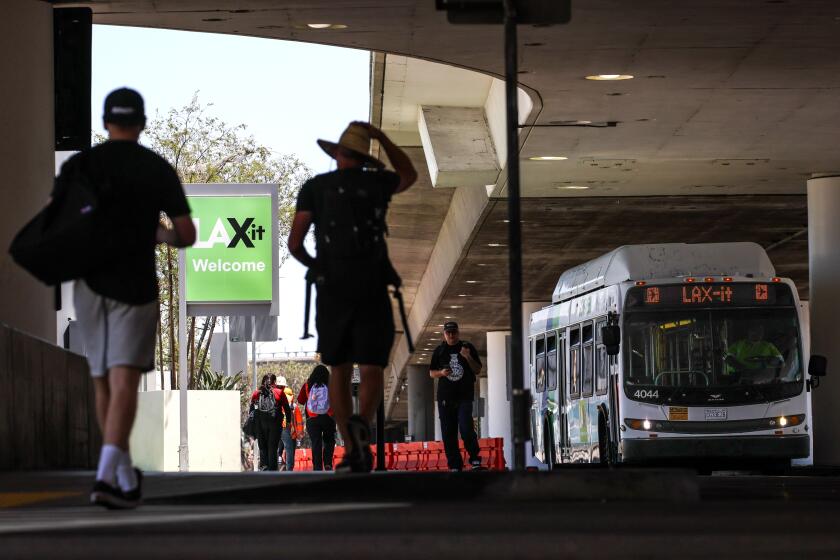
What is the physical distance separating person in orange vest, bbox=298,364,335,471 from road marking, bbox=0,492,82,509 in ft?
48.6

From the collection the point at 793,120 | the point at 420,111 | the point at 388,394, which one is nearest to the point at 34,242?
the point at 793,120

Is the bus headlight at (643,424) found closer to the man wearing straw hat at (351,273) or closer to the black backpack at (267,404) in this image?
the black backpack at (267,404)

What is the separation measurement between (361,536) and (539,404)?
78.8 ft

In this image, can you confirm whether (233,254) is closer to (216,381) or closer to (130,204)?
(216,381)

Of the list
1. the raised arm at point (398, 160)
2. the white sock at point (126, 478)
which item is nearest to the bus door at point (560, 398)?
the raised arm at point (398, 160)

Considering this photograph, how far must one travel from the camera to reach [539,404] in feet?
98.2

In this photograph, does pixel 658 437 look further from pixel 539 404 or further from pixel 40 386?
pixel 40 386

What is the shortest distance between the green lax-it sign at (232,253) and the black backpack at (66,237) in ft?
79.4

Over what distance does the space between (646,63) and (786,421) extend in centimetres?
570

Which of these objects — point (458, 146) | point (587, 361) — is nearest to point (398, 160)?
point (587, 361)

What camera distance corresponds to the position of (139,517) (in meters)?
7.29

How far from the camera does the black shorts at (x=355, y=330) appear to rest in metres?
10.0

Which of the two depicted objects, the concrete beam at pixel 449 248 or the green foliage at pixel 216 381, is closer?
the concrete beam at pixel 449 248

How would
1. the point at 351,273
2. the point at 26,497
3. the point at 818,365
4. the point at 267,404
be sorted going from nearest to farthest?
the point at 26,497 < the point at 351,273 < the point at 818,365 < the point at 267,404
